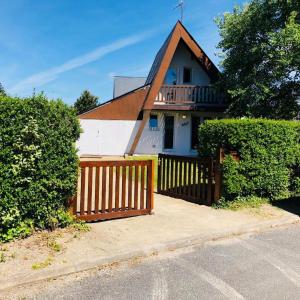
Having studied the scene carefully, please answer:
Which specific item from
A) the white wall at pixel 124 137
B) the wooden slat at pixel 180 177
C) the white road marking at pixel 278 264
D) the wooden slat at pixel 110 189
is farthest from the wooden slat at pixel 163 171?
the white wall at pixel 124 137

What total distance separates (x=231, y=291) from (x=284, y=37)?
14.9m

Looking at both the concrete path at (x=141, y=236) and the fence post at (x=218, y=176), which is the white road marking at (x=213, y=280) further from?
→ the fence post at (x=218, y=176)

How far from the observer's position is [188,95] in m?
21.3

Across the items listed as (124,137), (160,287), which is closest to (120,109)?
(124,137)

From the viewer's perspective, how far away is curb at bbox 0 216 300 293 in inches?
163

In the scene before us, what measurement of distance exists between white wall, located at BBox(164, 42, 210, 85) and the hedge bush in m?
18.1

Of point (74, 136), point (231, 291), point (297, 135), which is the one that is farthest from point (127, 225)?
point (297, 135)

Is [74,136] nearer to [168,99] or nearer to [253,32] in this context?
[253,32]

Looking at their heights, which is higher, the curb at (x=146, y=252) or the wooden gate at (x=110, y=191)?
the wooden gate at (x=110, y=191)

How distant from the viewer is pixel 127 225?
637cm

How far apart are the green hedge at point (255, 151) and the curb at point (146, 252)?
4.41ft

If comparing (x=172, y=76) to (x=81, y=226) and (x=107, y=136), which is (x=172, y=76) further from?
(x=81, y=226)

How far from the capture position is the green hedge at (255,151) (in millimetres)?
8125

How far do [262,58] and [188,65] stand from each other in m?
6.43
